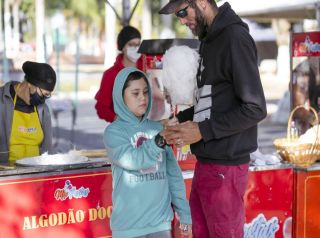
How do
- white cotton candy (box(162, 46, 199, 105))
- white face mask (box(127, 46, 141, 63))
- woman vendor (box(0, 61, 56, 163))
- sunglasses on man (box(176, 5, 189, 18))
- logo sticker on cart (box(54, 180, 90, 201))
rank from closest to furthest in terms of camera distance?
sunglasses on man (box(176, 5, 189, 18)) < white cotton candy (box(162, 46, 199, 105)) < logo sticker on cart (box(54, 180, 90, 201)) < woman vendor (box(0, 61, 56, 163)) < white face mask (box(127, 46, 141, 63))

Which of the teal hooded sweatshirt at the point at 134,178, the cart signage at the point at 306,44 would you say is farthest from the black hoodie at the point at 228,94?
the cart signage at the point at 306,44

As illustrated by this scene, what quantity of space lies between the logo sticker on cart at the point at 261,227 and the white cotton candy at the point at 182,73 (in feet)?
4.82

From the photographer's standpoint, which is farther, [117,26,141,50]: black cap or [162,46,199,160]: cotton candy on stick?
[117,26,141,50]: black cap

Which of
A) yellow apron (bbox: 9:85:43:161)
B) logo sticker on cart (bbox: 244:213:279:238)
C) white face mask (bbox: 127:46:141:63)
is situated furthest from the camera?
white face mask (bbox: 127:46:141:63)

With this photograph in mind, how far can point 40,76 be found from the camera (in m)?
3.49

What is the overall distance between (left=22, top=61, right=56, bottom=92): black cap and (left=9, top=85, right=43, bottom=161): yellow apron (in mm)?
209

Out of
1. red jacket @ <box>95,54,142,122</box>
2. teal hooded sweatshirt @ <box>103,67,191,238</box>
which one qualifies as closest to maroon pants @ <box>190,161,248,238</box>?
Result: teal hooded sweatshirt @ <box>103,67,191,238</box>

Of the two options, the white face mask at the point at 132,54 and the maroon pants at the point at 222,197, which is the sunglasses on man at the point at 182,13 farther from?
the white face mask at the point at 132,54

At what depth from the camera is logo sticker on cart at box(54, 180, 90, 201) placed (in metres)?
3.41

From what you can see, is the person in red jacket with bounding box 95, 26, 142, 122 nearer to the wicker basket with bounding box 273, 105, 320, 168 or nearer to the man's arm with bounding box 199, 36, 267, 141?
the wicker basket with bounding box 273, 105, 320, 168

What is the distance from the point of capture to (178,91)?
8.77 ft

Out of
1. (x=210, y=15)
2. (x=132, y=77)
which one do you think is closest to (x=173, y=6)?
(x=210, y=15)

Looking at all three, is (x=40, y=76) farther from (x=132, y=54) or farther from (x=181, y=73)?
(x=132, y=54)

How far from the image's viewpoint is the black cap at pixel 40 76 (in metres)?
3.50
